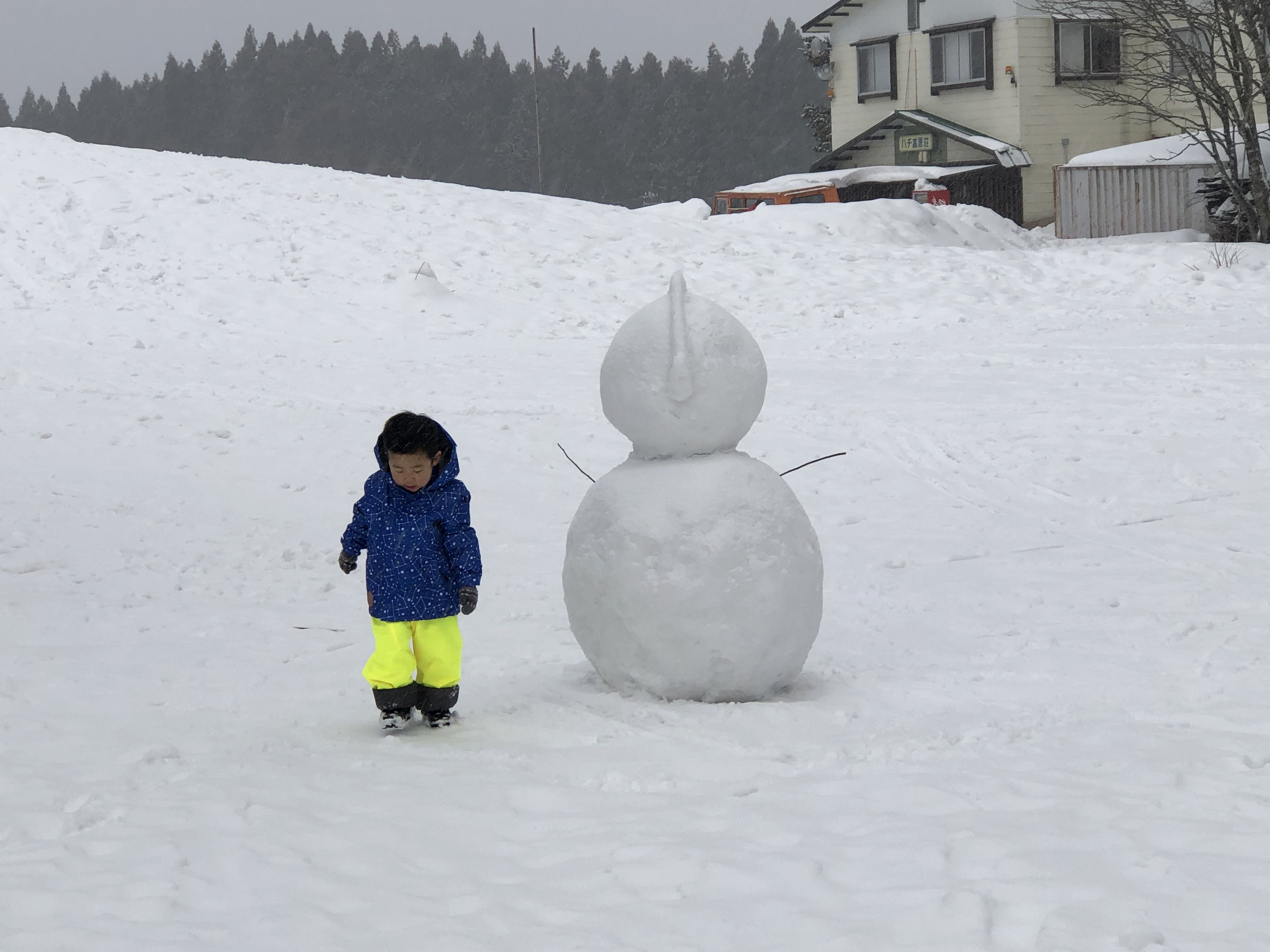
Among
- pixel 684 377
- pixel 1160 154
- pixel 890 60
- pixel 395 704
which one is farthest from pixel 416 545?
pixel 890 60

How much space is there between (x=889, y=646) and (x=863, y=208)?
1503cm

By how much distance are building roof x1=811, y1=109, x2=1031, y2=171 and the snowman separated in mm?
25327

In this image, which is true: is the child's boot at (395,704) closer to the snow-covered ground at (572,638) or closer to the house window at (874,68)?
the snow-covered ground at (572,638)

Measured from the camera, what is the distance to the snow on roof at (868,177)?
27.5 metres

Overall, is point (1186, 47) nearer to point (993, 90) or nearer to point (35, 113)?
A: point (993, 90)

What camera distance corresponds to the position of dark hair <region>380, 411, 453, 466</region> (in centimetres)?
458

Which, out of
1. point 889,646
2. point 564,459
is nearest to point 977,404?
point 564,459

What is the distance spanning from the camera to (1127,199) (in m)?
22.8

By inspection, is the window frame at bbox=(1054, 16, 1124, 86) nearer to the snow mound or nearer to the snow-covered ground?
the snow mound

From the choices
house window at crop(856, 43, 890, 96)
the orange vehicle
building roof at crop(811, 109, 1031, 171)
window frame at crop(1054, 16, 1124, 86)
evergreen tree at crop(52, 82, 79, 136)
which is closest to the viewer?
the orange vehicle

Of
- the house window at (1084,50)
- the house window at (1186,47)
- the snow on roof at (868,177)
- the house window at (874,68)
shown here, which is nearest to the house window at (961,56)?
the house window at (874,68)

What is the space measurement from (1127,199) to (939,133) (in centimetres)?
783

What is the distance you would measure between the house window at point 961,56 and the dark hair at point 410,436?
27.8 metres

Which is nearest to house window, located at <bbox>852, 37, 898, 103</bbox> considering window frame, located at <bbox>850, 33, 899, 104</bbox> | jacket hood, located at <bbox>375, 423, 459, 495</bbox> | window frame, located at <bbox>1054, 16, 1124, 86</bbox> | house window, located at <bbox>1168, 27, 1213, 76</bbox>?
window frame, located at <bbox>850, 33, 899, 104</bbox>
